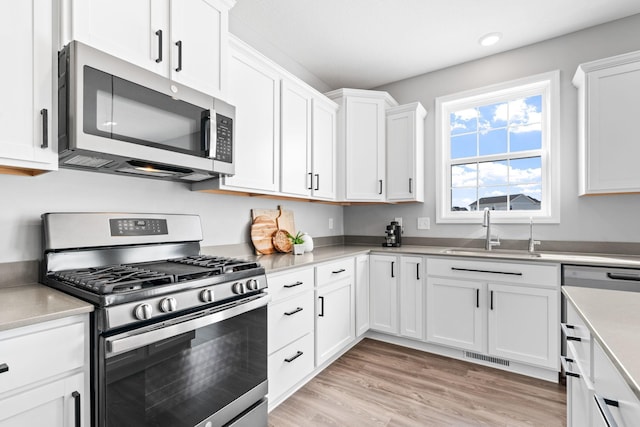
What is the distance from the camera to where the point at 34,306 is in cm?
105

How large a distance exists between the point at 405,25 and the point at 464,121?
123 cm

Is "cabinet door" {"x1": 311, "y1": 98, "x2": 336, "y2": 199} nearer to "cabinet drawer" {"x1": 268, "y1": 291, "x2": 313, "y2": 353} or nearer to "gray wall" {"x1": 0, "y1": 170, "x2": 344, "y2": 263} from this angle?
"gray wall" {"x1": 0, "y1": 170, "x2": 344, "y2": 263}

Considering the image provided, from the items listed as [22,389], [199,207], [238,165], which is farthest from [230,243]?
[22,389]

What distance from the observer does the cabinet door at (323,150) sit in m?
2.82

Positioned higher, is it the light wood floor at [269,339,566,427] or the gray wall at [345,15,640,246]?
→ the gray wall at [345,15,640,246]

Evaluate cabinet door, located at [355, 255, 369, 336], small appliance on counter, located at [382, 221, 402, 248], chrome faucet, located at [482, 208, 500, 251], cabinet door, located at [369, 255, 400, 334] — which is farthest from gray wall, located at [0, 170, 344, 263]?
chrome faucet, located at [482, 208, 500, 251]

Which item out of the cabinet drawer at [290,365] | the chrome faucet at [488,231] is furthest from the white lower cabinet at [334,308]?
the chrome faucet at [488,231]

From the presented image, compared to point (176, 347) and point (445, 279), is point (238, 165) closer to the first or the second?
point (176, 347)

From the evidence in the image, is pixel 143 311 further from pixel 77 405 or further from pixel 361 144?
pixel 361 144

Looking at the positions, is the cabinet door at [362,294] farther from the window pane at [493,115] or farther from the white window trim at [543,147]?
the window pane at [493,115]

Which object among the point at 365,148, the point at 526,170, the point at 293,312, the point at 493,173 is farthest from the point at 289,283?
the point at 526,170

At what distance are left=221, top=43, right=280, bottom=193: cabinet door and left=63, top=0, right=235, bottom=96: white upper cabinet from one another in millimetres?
179

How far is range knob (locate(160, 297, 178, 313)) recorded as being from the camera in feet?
3.96

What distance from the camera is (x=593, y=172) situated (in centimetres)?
234
